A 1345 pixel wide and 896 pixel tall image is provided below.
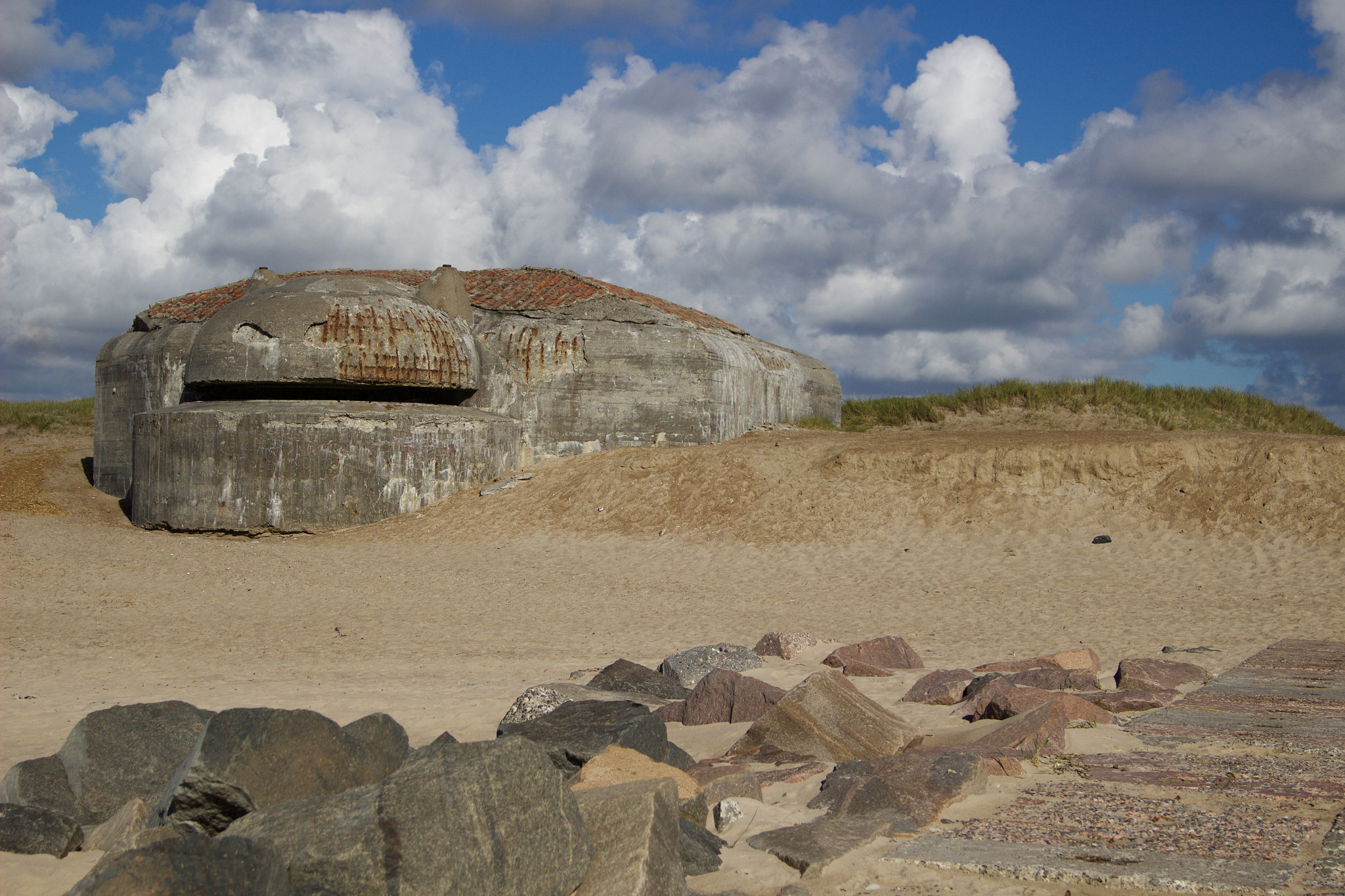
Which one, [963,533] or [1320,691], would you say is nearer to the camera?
[1320,691]

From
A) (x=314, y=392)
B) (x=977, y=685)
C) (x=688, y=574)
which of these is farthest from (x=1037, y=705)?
(x=314, y=392)

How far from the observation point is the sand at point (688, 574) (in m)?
7.70

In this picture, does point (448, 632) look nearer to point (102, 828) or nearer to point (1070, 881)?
point (102, 828)

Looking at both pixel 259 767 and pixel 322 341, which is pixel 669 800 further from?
pixel 322 341

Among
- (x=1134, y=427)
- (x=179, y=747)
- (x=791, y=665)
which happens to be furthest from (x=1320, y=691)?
(x=1134, y=427)

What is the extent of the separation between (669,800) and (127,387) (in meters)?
17.8

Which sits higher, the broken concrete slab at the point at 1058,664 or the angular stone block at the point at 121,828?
the broken concrete slab at the point at 1058,664

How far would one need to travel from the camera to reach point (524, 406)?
57.4 ft

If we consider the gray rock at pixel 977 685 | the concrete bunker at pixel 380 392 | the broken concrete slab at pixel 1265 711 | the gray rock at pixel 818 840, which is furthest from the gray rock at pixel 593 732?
the concrete bunker at pixel 380 392

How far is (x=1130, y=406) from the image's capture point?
67.3ft

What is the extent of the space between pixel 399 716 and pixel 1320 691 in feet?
17.6

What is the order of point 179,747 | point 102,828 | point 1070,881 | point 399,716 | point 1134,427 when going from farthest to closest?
1. point 1134,427
2. point 399,716
3. point 179,747
4. point 102,828
5. point 1070,881

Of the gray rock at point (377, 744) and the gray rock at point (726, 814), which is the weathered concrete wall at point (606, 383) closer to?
the gray rock at point (377, 744)

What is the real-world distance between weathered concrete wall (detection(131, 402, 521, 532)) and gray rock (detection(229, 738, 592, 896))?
11912mm
